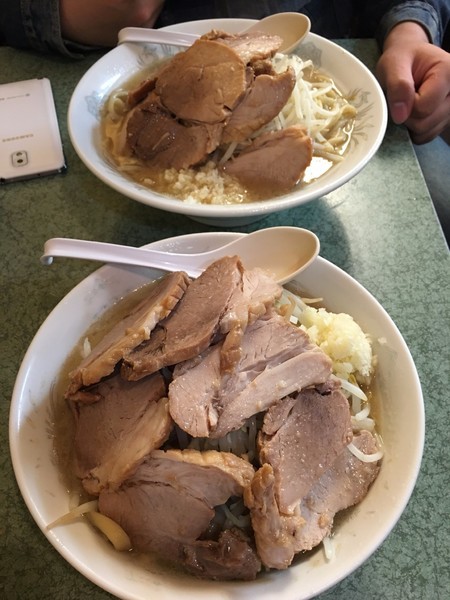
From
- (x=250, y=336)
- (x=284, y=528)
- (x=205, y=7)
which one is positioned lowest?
(x=284, y=528)

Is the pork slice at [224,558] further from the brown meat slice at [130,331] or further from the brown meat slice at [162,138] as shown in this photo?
the brown meat slice at [162,138]

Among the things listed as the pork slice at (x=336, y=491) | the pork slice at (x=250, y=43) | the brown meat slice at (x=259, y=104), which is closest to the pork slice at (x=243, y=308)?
the pork slice at (x=336, y=491)

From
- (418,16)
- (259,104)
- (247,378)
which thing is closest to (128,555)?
(247,378)

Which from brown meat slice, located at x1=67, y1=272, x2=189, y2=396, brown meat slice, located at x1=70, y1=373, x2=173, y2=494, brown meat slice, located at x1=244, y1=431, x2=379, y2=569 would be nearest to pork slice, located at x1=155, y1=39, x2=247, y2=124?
brown meat slice, located at x1=67, y1=272, x2=189, y2=396

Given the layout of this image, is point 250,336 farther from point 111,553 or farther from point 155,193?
point 155,193

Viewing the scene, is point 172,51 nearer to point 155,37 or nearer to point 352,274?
point 155,37

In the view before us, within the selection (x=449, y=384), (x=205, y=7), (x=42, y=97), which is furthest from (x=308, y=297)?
(x=205, y=7)
